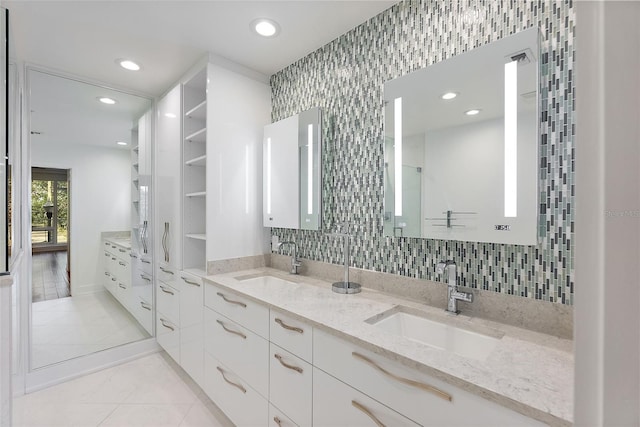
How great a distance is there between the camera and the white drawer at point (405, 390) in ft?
2.75

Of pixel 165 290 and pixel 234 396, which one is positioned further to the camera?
pixel 165 290

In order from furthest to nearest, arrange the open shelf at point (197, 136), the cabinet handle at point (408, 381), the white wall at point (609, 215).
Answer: the open shelf at point (197, 136), the cabinet handle at point (408, 381), the white wall at point (609, 215)

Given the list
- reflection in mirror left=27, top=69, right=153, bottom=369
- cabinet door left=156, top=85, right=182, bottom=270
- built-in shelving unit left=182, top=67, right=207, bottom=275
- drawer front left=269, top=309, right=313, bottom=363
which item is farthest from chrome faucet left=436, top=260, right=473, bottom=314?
reflection in mirror left=27, top=69, right=153, bottom=369

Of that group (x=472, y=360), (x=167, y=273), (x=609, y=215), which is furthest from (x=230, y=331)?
(x=609, y=215)

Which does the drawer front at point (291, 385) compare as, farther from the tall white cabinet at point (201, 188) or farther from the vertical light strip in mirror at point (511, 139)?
the vertical light strip in mirror at point (511, 139)

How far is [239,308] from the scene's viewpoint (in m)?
1.76

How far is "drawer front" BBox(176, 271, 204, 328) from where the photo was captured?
7.04 ft

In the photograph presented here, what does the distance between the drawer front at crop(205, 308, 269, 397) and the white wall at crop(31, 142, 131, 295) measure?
57.7 inches

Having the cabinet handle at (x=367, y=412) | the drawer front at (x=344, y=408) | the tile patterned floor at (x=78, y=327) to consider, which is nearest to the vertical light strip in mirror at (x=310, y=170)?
the drawer front at (x=344, y=408)

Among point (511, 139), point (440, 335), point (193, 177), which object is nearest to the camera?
point (511, 139)

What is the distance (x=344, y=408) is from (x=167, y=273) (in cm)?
205

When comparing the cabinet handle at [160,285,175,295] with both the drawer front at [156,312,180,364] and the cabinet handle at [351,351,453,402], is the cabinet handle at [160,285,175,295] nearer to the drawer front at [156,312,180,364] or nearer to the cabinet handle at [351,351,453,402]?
the drawer front at [156,312,180,364]

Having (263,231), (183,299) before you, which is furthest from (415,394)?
(183,299)

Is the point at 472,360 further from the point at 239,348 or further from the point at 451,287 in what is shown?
the point at 239,348
